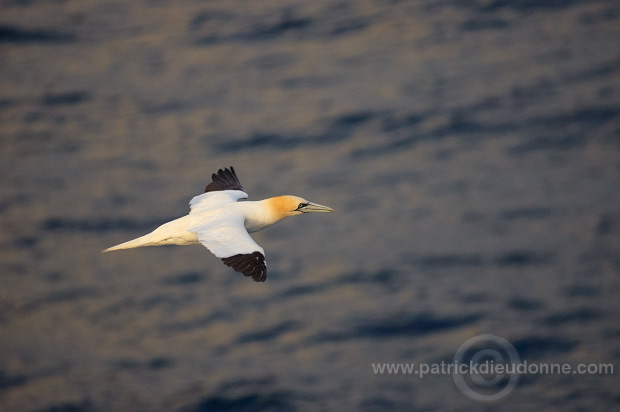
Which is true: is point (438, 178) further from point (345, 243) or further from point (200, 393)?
point (200, 393)

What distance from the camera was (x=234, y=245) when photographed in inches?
543

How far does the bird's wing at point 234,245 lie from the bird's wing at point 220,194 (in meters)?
1.45

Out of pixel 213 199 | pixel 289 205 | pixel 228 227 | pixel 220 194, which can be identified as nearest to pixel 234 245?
pixel 228 227

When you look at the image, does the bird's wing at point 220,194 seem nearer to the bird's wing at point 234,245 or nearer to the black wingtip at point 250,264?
the bird's wing at point 234,245

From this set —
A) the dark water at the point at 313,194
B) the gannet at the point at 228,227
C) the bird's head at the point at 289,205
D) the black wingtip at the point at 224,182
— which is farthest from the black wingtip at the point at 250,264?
the dark water at the point at 313,194

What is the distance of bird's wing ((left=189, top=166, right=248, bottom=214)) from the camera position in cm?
1631

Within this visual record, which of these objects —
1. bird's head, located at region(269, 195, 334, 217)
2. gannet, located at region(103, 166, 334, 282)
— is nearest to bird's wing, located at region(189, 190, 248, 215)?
gannet, located at region(103, 166, 334, 282)

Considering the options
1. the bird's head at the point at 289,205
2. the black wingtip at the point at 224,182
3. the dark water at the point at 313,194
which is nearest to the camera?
the bird's head at the point at 289,205

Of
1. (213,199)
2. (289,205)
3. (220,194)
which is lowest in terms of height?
(289,205)

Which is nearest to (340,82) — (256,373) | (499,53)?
(499,53)

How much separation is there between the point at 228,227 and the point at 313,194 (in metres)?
11.4

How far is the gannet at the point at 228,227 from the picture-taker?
13477 mm

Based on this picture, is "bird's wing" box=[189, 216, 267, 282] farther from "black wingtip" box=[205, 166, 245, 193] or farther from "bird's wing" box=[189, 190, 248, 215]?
"black wingtip" box=[205, 166, 245, 193]

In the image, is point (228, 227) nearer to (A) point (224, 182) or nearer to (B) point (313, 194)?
(A) point (224, 182)
